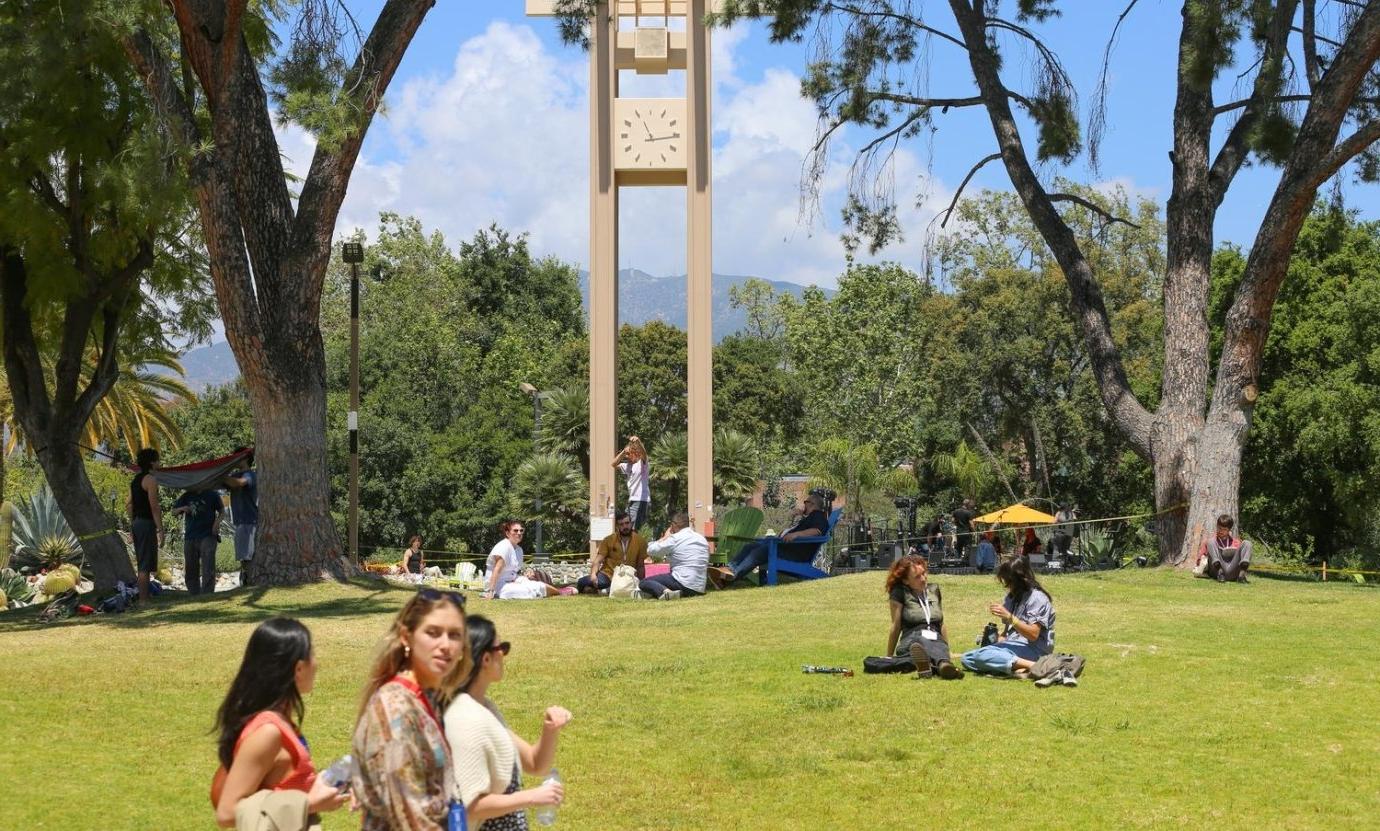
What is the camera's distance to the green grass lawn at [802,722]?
284 inches

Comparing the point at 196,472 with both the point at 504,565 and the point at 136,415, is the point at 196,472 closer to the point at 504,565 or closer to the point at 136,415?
the point at 504,565

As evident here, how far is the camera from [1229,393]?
19.6 meters

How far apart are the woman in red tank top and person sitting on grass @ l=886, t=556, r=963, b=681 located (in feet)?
20.8

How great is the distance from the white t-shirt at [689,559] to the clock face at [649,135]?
12455 mm

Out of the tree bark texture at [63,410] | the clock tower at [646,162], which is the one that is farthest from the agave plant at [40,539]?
the tree bark texture at [63,410]

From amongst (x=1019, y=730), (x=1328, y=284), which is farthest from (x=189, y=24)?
(x=1328, y=284)

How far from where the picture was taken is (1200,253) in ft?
66.6

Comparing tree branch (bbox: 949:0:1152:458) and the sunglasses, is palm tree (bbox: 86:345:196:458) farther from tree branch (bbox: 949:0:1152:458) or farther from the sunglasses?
the sunglasses

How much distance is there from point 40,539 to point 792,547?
56.3ft

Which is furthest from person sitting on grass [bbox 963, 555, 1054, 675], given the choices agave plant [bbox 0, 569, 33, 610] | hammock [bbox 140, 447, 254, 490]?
agave plant [bbox 0, 569, 33, 610]

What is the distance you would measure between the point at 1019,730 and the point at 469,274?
57.9 metres

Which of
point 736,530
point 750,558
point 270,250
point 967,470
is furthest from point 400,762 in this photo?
point 967,470

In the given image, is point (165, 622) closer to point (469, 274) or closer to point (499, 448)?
point (499, 448)

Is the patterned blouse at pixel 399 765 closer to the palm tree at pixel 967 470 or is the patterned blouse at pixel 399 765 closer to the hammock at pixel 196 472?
the hammock at pixel 196 472
